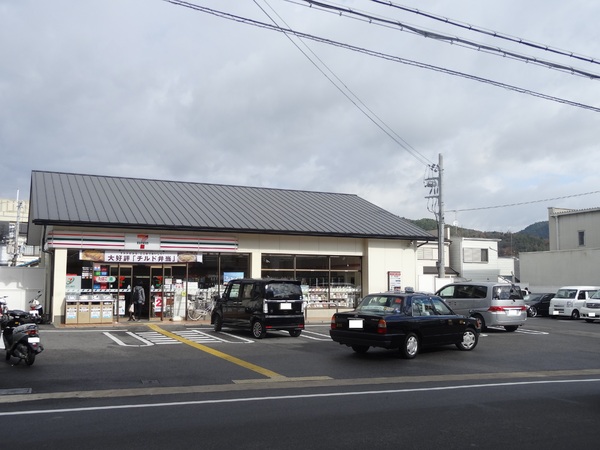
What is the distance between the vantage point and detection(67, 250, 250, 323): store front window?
21797 millimetres

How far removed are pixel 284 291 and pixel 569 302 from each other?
1942cm

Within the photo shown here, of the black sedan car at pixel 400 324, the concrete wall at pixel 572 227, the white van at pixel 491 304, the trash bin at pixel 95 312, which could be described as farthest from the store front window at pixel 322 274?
the concrete wall at pixel 572 227

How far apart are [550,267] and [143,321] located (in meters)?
31.6

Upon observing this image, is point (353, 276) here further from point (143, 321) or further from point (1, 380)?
point (1, 380)

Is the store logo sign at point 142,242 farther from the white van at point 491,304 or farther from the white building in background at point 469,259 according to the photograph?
the white building in background at point 469,259

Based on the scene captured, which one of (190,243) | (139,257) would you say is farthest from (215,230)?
(139,257)

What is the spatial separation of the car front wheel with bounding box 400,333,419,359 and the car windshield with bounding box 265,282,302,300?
16.7ft

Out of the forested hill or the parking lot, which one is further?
the forested hill

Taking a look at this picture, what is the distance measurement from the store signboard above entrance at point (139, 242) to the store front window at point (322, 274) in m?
2.13

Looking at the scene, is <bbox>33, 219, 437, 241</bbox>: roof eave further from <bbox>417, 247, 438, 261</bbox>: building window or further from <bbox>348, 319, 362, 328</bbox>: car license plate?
<bbox>417, 247, 438, 261</bbox>: building window

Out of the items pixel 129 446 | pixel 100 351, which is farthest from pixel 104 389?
pixel 100 351

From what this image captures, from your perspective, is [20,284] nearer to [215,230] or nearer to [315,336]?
[215,230]

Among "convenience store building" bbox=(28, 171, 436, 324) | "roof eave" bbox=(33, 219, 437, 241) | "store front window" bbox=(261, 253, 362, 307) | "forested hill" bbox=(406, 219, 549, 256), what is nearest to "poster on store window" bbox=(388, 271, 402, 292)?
"convenience store building" bbox=(28, 171, 436, 324)

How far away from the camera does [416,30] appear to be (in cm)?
1146
